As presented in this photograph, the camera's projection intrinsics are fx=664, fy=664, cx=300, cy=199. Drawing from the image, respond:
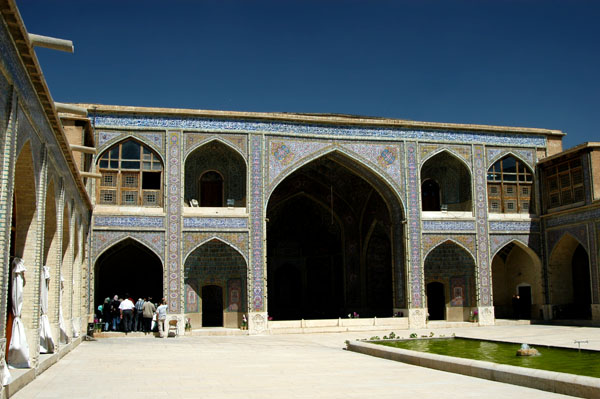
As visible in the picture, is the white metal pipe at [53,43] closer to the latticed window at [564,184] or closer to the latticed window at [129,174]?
the latticed window at [129,174]

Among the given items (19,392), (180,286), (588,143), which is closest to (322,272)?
(180,286)

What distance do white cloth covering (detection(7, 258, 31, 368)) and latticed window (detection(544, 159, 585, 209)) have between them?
1669 cm

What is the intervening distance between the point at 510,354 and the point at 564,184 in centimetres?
1153

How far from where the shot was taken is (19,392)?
7371 mm

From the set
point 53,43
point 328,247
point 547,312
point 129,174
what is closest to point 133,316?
point 129,174

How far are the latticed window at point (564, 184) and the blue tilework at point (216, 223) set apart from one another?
9.96 metres

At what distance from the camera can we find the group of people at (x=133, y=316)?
58.6 ft

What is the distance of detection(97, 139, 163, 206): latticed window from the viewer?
18.9m

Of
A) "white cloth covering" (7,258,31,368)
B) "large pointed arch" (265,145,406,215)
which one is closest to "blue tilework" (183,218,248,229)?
"large pointed arch" (265,145,406,215)

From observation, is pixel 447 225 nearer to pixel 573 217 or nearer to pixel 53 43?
pixel 573 217

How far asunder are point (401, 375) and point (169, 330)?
10.5 metres

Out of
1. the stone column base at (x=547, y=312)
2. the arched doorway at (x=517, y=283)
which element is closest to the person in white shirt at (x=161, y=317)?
the arched doorway at (x=517, y=283)

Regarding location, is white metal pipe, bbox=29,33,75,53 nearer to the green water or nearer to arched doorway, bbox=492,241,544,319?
the green water

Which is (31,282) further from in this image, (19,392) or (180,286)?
(180,286)
